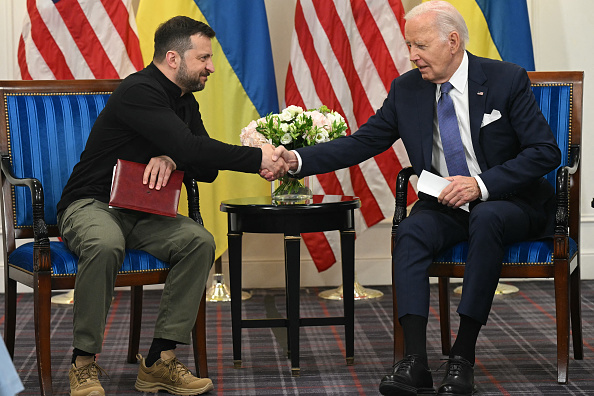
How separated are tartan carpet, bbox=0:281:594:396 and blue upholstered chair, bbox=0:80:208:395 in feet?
0.70

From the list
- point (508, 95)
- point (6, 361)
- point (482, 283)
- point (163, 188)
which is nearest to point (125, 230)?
point (163, 188)

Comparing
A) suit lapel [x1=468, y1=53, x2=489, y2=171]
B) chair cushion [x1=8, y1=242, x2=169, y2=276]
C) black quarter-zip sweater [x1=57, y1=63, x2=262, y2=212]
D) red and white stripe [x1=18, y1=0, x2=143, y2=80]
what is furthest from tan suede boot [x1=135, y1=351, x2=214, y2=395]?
red and white stripe [x1=18, y1=0, x2=143, y2=80]

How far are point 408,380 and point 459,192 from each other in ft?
2.28

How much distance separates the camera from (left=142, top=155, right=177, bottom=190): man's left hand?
9.71 feet

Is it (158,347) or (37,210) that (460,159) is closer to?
(158,347)

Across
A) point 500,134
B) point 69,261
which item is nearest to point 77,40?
point 69,261

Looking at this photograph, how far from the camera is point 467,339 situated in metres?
2.78

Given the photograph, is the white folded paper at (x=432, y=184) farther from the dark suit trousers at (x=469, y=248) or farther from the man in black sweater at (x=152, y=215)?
the man in black sweater at (x=152, y=215)

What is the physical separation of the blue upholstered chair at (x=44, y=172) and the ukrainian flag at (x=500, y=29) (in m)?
2.13

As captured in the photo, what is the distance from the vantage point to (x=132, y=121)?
9.85 ft

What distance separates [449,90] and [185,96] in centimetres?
102

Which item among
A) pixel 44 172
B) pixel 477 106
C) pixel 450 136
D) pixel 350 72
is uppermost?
pixel 350 72

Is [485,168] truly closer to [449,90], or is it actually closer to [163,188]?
[449,90]

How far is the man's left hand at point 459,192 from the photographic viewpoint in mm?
2936
